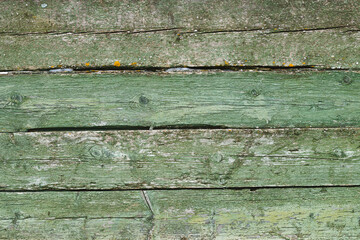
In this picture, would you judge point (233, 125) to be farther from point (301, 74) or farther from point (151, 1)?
point (151, 1)

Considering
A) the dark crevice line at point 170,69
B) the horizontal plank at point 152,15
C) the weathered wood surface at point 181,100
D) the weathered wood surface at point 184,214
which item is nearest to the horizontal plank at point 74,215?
the weathered wood surface at point 184,214

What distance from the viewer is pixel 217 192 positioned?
1.52m

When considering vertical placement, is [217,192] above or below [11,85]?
below

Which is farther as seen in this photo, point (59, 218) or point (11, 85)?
point (59, 218)

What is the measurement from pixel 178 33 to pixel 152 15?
176 mm

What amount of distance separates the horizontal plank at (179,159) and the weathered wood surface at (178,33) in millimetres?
401

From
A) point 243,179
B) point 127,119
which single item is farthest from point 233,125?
point 127,119

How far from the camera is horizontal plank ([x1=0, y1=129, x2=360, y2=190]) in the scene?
4.64 ft


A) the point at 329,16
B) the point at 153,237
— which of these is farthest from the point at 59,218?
the point at 329,16

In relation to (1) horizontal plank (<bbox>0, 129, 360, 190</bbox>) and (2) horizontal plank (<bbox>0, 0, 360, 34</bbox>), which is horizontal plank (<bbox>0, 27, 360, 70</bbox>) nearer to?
(2) horizontal plank (<bbox>0, 0, 360, 34</bbox>)

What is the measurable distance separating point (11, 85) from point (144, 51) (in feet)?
2.48

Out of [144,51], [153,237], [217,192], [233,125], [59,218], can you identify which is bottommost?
[153,237]

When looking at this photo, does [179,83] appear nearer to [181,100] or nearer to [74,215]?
[181,100]

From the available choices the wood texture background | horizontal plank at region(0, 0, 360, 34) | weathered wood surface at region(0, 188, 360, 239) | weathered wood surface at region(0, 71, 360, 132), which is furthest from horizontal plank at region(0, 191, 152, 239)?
horizontal plank at region(0, 0, 360, 34)
